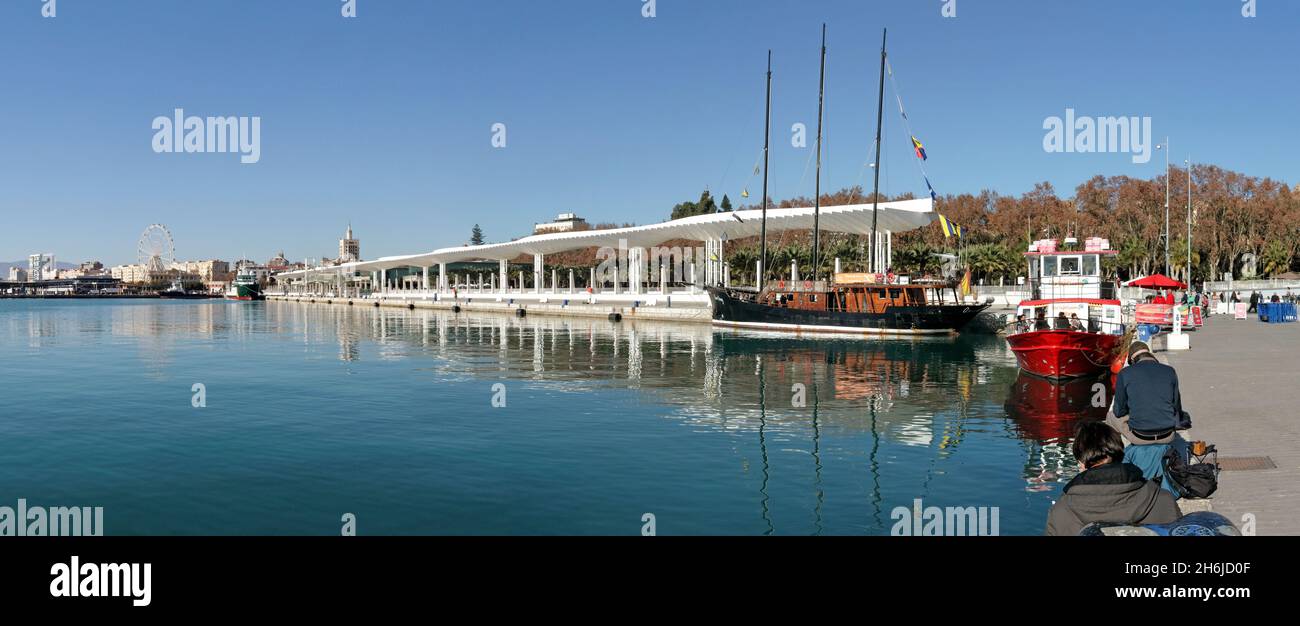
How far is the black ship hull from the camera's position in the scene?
50281 mm

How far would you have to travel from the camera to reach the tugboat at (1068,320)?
2577 centimetres

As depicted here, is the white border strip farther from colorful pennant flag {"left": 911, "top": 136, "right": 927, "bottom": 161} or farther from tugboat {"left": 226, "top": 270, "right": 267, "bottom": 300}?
tugboat {"left": 226, "top": 270, "right": 267, "bottom": 300}

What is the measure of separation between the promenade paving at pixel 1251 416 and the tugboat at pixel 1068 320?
6.24 ft

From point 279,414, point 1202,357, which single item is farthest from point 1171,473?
point 1202,357

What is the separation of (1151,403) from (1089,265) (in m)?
28.0

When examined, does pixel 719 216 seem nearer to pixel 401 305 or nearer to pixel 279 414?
pixel 279 414

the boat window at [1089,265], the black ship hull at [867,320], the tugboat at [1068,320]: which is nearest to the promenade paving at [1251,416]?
the tugboat at [1068,320]

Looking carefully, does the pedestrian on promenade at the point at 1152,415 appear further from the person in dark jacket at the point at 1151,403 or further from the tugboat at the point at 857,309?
the tugboat at the point at 857,309

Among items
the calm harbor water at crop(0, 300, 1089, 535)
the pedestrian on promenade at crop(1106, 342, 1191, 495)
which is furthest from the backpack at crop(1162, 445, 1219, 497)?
the calm harbor water at crop(0, 300, 1089, 535)

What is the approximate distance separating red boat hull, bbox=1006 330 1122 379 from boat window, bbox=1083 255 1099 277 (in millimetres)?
7312

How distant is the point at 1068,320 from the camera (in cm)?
2814

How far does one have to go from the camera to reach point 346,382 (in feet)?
93.7
